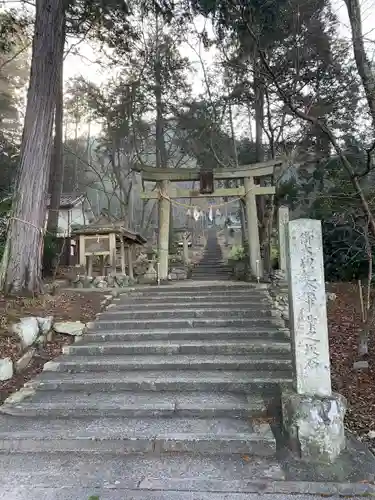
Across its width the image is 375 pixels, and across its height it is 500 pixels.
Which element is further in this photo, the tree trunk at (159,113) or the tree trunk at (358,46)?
the tree trunk at (159,113)

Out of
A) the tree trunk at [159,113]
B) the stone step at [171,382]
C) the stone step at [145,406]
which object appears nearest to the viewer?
the stone step at [145,406]

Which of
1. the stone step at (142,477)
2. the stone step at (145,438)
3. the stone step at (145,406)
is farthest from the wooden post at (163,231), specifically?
the stone step at (142,477)

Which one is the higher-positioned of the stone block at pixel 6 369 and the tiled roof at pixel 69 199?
the tiled roof at pixel 69 199

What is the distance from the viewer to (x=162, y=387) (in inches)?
168

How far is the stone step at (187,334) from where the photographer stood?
17.8 feet

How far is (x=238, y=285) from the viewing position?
789cm

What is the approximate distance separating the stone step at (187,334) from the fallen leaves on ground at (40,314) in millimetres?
515

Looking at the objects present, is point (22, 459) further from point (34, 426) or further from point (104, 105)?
point (104, 105)

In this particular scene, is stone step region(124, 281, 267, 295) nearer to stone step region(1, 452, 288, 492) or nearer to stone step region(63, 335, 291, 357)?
stone step region(63, 335, 291, 357)

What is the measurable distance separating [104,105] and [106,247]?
10592 mm

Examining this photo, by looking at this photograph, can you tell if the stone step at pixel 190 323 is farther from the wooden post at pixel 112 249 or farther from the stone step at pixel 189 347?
the wooden post at pixel 112 249

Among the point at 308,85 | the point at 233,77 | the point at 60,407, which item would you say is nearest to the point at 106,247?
the point at 60,407

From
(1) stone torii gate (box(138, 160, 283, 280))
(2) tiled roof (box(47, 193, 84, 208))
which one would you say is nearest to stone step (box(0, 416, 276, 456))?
(1) stone torii gate (box(138, 160, 283, 280))

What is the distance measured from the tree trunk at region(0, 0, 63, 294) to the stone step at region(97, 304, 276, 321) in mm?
1651
